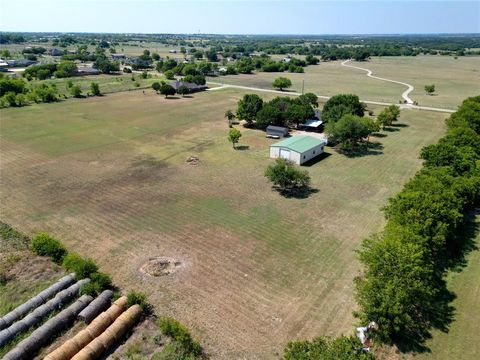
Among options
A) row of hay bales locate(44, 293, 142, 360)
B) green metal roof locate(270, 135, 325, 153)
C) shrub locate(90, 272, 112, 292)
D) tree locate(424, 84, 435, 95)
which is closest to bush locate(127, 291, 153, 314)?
row of hay bales locate(44, 293, 142, 360)

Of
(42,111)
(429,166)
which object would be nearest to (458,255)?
(429,166)

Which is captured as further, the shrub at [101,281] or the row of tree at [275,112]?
the row of tree at [275,112]

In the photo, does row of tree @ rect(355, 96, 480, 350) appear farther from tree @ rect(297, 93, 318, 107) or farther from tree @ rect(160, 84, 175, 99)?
tree @ rect(160, 84, 175, 99)

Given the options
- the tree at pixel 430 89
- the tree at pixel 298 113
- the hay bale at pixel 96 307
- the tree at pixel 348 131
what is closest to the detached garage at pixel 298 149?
the tree at pixel 348 131

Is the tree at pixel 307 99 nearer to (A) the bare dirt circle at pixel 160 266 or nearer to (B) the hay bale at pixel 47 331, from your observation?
(A) the bare dirt circle at pixel 160 266

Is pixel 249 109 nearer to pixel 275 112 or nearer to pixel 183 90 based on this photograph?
pixel 275 112

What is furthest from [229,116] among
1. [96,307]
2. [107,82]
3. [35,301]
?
[107,82]

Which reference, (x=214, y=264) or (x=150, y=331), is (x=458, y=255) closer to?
(x=214, y=264)
